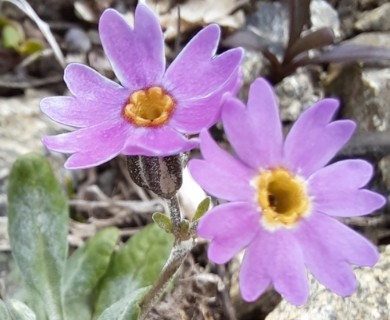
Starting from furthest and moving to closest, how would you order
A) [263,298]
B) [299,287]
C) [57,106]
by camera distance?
[263,298], [57,106], [299,287]

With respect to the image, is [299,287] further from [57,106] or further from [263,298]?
[263,298]

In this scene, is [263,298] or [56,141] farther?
[263,298]

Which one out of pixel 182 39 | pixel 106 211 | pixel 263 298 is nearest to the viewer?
pixel 263 298

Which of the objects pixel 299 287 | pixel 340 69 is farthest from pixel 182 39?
pixel 299 287

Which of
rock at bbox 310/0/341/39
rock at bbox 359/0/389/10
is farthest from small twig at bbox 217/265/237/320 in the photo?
rock at bbox 359/0/389/10

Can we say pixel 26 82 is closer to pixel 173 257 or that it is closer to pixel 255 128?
pixel 173 257
